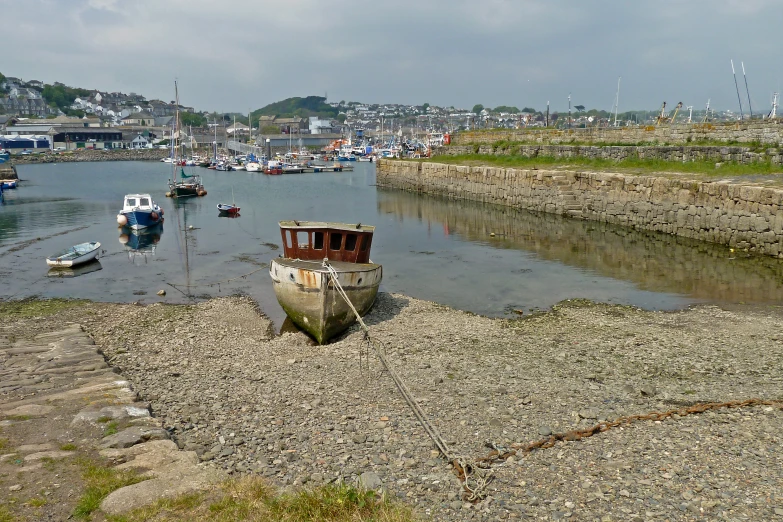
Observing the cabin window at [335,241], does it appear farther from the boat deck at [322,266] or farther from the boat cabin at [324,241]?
the boat deck at [322,266]

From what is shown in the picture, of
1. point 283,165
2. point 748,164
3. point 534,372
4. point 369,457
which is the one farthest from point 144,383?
point 283,165

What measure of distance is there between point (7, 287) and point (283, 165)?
Answer: 221 ft

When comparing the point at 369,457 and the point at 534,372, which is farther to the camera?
the point at 534,372

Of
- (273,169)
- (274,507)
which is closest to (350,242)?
(274,507)

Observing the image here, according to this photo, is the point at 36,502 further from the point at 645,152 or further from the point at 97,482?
the point at 645,152

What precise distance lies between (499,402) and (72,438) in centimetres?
642

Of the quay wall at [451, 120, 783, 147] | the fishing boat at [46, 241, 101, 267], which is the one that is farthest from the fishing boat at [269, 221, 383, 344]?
the quay wall at [451, 120, 783, 147]

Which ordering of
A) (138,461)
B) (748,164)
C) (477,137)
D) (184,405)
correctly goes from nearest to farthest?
(138,461) < (184,405) < (748,164) < (477,137)

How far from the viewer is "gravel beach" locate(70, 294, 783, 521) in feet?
23.2

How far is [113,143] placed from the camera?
151m

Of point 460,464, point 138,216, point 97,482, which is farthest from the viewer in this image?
point 138,216

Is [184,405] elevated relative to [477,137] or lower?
lower

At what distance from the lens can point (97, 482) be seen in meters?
7.09

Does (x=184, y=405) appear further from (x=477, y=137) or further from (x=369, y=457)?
(x=477, y=137)
